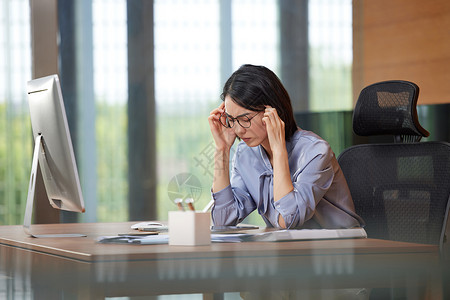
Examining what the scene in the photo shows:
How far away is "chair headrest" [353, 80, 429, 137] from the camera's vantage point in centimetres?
185

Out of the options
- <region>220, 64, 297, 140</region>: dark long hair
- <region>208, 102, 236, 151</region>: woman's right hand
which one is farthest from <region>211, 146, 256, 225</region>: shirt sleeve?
<region>220, 64, 297, 140</region>: dark long hair

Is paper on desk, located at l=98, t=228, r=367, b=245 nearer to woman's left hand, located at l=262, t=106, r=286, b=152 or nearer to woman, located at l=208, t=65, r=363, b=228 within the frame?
woman, located at l=208, t=65, r=363, b=228

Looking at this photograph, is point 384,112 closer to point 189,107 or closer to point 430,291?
point 430,291

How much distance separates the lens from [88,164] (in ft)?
12.9

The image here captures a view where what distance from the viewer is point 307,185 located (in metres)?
1.60

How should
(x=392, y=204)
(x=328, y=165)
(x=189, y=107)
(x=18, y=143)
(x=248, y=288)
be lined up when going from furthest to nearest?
1. (x=189, y=107)
2. (x=18, y=143)
3. (x=392, y=204)
4. (x=328, y=165)
5. (x=248, y=288)

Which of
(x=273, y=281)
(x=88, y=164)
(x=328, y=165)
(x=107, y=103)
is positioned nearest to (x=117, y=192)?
(x=88, y=164)

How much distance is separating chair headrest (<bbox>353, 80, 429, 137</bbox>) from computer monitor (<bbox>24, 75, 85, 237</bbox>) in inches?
36.2

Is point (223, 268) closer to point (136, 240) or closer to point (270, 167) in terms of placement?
point (136, 240)

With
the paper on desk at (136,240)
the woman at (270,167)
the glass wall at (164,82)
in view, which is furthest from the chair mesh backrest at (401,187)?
the glass wall at (164,82)

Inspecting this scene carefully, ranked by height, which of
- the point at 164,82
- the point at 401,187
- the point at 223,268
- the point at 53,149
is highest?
the point at 164,82

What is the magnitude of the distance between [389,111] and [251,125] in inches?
17.3

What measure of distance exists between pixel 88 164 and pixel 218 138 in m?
2.23

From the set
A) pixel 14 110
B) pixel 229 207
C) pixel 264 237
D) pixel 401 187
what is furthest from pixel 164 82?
pixel 264 237
